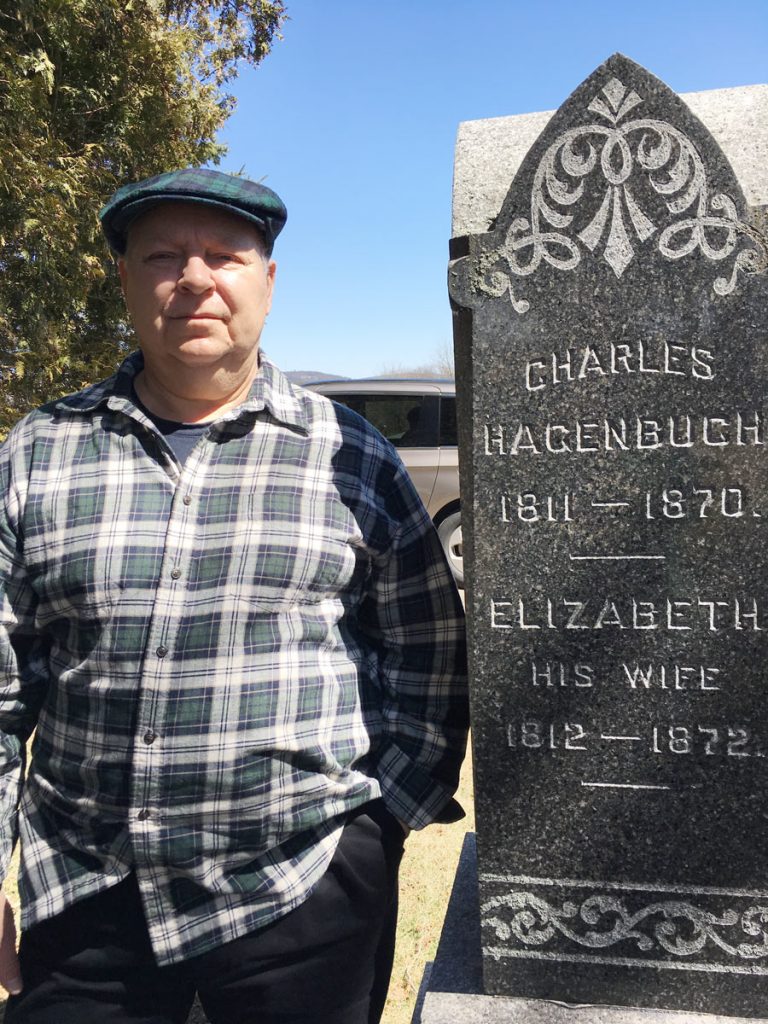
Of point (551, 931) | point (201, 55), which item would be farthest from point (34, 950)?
point (201, 55)

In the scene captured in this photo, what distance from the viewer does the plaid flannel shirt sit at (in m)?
1.59

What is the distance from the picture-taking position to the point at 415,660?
6.07 feet

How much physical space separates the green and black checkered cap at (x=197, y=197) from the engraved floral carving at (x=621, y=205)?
0.46 metres

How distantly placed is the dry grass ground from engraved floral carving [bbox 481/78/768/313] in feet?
7.59

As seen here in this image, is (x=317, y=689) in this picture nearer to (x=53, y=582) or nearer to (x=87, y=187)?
(x=53, y=582)

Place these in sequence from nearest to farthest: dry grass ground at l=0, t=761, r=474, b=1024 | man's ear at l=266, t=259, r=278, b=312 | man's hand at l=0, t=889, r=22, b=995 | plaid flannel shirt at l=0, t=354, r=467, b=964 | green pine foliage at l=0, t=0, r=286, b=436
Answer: plaid flannel shirt at l=0, t=354, r=467, b=964
man's hand at l=0, t=889, r=22, b=995
man's ear at l=266, t=259, r=278, b=312
dry grass ground at l=0, t=761, r=474, b=1024
green pine foliage at l=0, t=0, r=286, b=436

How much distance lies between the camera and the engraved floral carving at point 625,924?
177 centimetres

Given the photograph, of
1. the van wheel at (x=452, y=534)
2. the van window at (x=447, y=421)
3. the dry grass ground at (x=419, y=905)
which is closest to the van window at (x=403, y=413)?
the van window at (x=447, y=421)

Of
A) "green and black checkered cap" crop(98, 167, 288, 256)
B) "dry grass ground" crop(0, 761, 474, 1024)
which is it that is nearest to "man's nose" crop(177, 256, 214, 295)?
"green and black checkered cap" crop(98, 167, 288, 256)

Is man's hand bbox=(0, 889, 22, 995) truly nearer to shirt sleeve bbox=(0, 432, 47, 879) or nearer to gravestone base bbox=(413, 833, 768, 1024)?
shirt sleeve bbox=(0, 432, 47, 879)

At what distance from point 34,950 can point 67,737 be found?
1.39 ft

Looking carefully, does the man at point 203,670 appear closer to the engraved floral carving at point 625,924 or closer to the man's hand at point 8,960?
the man's hand at point 8,960

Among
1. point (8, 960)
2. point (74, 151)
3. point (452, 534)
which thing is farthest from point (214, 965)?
point (452, 534)

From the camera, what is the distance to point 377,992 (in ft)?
6.03
